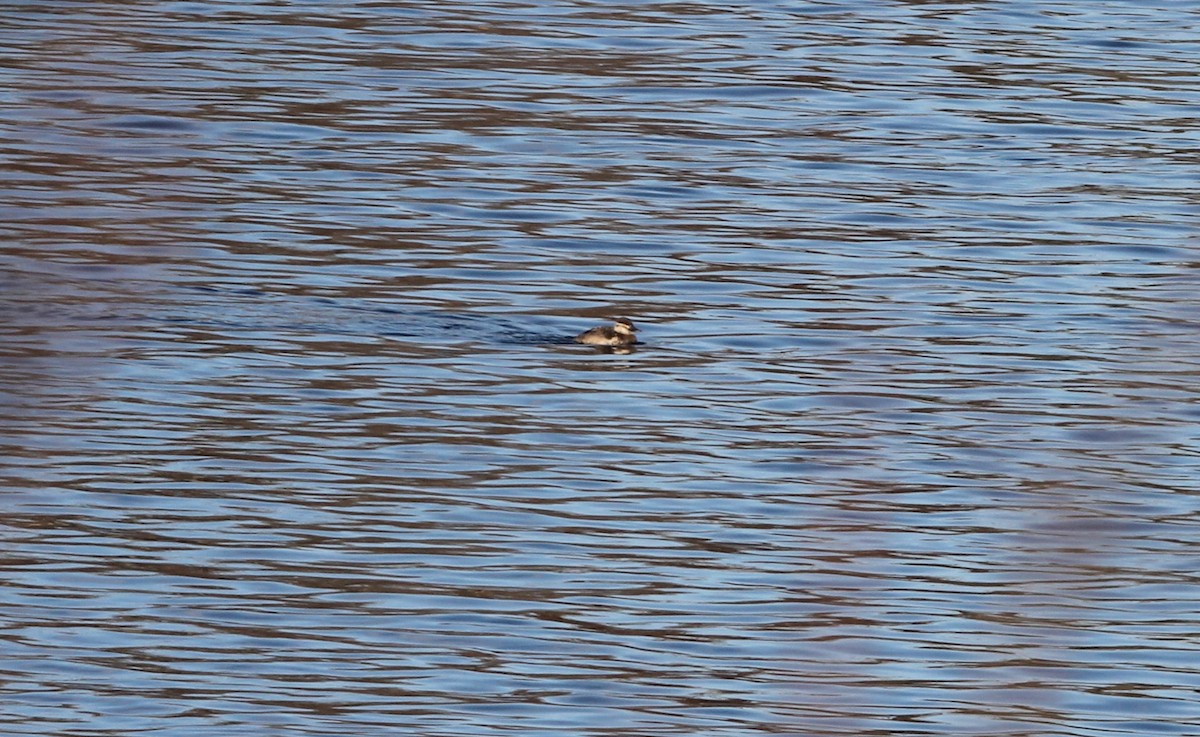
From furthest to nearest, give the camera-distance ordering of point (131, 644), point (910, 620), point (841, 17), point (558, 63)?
1. point (841, 17)
2. point (558, 63)
3. point (910, 620)
4. point (131, 644)

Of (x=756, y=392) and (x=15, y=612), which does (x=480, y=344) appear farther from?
(x=15, y=612)

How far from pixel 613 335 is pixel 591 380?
1.04 ft

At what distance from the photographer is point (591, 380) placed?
1298 centimetres

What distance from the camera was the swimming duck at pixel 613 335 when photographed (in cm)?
1316

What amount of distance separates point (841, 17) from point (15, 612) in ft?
52.8

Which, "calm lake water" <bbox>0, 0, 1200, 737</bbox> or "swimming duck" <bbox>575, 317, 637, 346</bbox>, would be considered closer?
"calm lake water" <bbox>0, 0, 1200, 737</bbox>

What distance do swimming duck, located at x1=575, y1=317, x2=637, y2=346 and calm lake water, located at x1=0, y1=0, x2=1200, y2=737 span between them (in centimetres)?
14

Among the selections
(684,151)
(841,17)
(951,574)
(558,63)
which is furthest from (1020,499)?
(841,17)

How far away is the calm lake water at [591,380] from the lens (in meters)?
8.26

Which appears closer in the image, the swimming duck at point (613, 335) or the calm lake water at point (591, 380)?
the calm lake water at point (591, 380)

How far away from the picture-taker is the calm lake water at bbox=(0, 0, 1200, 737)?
8.26m

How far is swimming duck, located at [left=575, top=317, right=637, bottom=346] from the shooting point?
13164 millimetres

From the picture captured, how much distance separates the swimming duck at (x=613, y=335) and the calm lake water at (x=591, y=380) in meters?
0.14

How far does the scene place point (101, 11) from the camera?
310cm
